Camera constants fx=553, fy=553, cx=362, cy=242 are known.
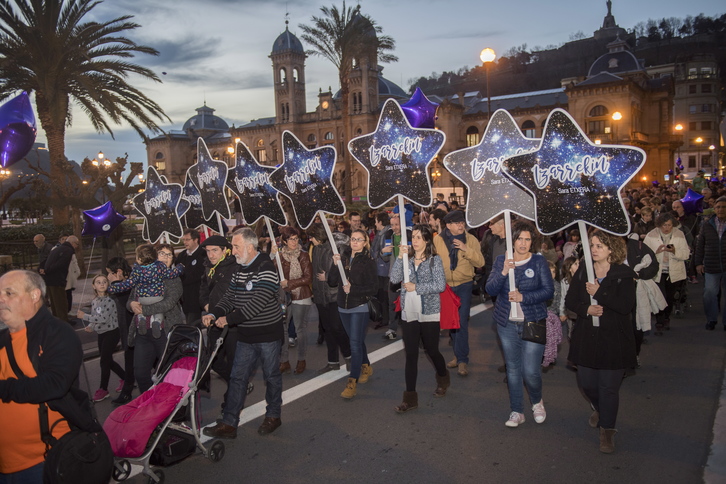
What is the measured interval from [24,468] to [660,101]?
66.6m

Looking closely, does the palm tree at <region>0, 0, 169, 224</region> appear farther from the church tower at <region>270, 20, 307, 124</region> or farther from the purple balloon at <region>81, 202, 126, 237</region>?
the church tower at <region>270, 20, 307, 124</region>

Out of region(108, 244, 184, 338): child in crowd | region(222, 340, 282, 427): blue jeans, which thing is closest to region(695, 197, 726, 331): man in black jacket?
region(222, 340, 282, 427): blue jeans

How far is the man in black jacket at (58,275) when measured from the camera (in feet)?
33.4

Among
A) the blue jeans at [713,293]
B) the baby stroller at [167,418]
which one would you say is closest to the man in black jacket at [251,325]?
the baby stroller at [167,418]

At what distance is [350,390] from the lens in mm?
6344

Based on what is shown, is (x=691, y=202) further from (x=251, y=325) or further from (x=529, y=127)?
(x=529, y=127)

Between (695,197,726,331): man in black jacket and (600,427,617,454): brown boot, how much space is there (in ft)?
16.0

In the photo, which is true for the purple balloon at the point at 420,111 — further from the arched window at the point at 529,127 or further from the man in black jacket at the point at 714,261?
the arched window at the point at 529,127

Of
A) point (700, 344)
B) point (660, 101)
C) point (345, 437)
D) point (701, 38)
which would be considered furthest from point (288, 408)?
point (701, 38)

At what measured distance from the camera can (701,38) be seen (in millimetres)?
116812

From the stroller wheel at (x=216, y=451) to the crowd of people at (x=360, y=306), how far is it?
1.28 feet

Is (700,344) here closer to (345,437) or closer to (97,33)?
(345,437)

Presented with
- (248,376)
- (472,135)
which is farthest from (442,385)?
(472,135)

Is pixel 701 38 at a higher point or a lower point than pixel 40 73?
higher
